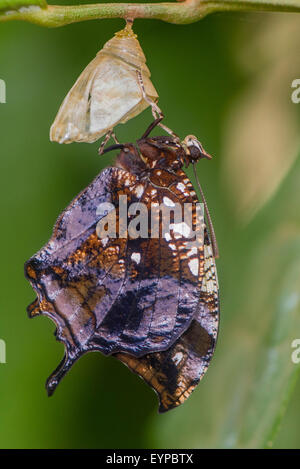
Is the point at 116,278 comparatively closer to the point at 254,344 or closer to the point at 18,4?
the point at 254,344

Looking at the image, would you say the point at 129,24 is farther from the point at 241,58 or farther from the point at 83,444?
the point at 83,444

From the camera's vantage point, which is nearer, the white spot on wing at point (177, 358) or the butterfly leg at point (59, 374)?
the butterfly leg at point (59, 374)

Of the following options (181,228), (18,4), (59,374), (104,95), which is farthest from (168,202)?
(18,4)

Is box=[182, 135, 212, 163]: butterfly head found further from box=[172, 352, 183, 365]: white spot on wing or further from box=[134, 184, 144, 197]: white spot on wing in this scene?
box=[172, 352, 183, 365]: white spot on wing

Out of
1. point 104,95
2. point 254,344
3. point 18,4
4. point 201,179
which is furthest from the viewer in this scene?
point 201,179

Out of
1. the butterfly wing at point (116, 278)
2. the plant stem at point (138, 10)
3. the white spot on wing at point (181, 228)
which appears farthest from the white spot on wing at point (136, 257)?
the plant stem at point (138, 10)

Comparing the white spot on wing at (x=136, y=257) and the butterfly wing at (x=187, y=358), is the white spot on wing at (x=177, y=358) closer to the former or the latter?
the butterfly wing at (x=187, y=358)
